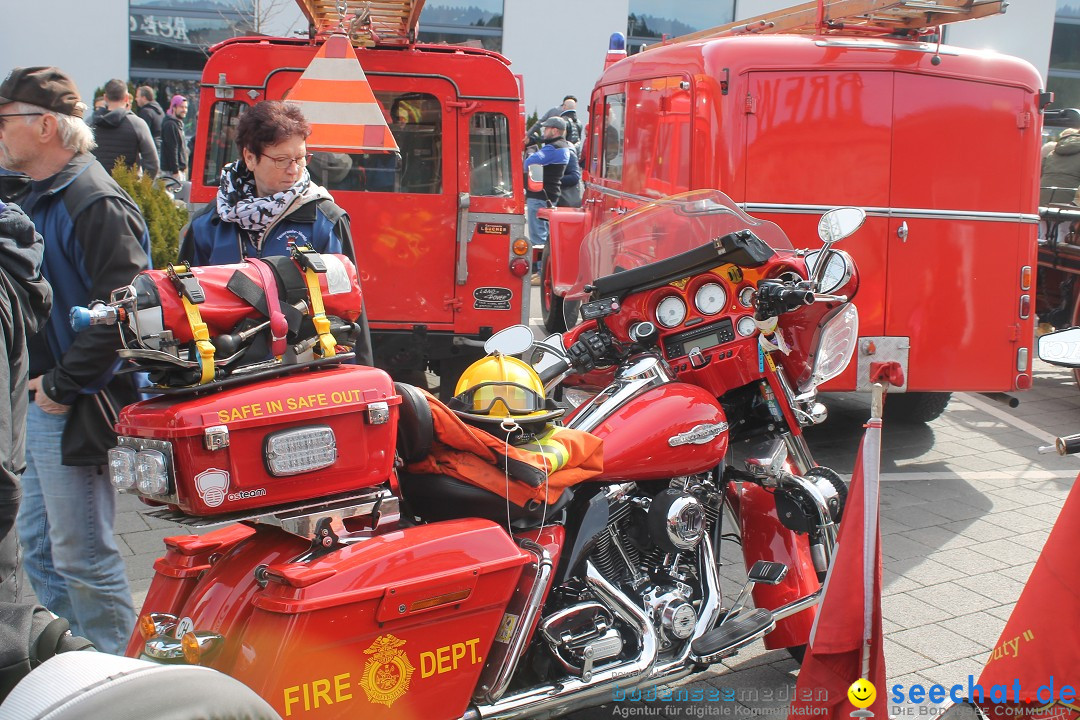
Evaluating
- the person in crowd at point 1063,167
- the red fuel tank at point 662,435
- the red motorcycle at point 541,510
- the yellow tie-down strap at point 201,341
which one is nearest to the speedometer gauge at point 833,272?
the red motorcycle at point 541,510

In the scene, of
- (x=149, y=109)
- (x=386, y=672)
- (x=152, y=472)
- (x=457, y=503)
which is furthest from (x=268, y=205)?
(x=149, y=109)

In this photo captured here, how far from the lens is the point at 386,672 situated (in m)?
2.64

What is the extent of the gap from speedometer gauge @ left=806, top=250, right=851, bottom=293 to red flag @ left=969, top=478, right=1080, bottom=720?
1.35 meters

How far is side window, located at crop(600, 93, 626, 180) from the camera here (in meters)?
8.20

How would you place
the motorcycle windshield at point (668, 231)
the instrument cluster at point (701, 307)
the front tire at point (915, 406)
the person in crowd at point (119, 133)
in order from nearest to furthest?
the instrument cluster at point (701, 307) → the motorcycle windshield at point (668, 231) → the front tire at point (915, 406) → the person in crowd at point (119, 133)

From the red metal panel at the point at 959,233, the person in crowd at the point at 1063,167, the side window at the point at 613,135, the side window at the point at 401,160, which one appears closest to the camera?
the red metal panel at the point at 959,233

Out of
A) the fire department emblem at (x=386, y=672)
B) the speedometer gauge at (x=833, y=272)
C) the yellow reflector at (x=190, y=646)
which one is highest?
the speedometer gauge at (x=833, y=272)

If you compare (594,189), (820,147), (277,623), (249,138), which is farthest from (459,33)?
(277,623)

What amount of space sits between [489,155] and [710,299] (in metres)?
3.64

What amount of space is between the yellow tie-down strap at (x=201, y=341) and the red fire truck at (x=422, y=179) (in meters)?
4.39

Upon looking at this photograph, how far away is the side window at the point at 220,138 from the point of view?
22.1 feet

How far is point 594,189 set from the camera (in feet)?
29.4

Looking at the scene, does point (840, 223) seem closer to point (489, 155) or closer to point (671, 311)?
point (671, 311)

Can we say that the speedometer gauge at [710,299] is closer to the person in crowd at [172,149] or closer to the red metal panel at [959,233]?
the red metal panel at [959,233]
